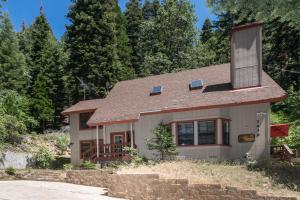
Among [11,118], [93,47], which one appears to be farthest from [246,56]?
[93,47]

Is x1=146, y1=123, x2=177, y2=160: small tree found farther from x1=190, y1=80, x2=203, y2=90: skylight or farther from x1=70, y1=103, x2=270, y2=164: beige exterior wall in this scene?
x1=190, y1=80, x2=203, y2=90: skylight

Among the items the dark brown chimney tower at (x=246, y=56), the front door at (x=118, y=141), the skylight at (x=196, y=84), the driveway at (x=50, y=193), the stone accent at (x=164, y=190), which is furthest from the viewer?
the front door at (x=118, y=141)

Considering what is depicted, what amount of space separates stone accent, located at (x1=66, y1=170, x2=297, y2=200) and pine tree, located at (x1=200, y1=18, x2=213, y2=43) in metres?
41.6

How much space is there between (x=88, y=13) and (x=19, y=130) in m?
13.2

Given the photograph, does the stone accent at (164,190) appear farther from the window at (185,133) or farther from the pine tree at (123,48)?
the pine tree at (123,48)

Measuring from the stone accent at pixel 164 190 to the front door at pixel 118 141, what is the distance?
8156 millimetres

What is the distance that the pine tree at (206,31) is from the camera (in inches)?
2303

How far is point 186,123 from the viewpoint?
2452 cm

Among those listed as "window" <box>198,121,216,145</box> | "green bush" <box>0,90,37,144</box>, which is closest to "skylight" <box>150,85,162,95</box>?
"window" <box>198,121,216,145</box>

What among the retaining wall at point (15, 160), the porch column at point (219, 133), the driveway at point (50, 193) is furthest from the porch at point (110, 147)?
the driveway at point (50, 193)

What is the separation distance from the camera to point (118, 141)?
28.6 m

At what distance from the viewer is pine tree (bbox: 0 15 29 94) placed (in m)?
43.8

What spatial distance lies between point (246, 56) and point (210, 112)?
369cm

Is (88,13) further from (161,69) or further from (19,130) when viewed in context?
(19,130)
